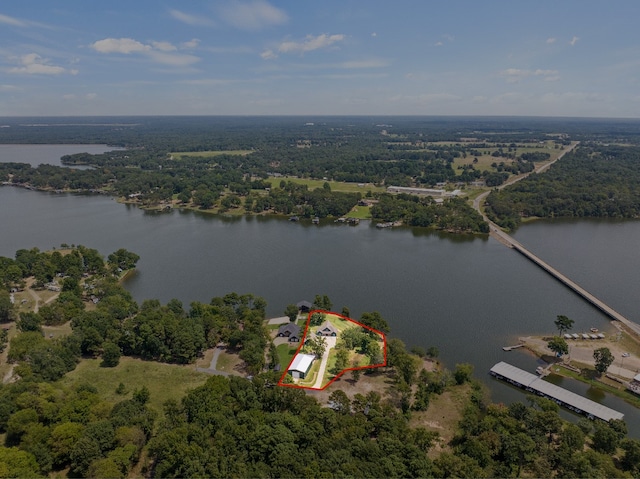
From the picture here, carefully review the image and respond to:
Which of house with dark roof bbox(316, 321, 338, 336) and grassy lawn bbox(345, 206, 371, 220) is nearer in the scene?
house with dark roof bbox(316, 321, 338, 336)

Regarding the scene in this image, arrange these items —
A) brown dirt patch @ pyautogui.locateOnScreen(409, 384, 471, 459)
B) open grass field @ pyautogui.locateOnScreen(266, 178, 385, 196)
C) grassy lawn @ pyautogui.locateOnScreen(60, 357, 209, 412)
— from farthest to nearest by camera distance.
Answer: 1. open grass field @ pyautogui.locateOnScreen(266, 178, 385, 196)
2. grassy lawn @ pyautogui.locateOnScreen(60, 357, 209, 412)
3. brown dirt patch @ pyautogui.locateOnScreen(409, 384, 471, 459)

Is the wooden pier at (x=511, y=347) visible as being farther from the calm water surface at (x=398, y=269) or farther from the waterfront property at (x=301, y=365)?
the waterfront property at (x=301, y=365)

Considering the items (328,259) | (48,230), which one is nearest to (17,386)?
(328,259)

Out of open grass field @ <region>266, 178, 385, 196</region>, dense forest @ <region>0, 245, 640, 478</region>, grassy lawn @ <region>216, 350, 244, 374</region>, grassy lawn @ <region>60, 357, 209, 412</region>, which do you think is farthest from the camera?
open grass field @ <region>266, 178, 385, 196</region>

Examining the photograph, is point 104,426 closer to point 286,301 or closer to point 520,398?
point 286,301

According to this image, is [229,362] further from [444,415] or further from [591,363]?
[591,363]

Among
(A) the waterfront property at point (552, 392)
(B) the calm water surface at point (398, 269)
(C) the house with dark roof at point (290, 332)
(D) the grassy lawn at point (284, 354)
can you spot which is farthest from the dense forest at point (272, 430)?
(B) the calm water surface at point (398, 269)

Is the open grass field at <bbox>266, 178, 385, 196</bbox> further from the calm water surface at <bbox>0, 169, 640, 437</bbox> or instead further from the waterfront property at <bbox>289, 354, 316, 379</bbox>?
the waterfront property at <bbox>289, 354, 316, 379</bbox>

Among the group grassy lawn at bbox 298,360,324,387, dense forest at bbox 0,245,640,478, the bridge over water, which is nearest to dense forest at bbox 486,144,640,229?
the bridge over water
